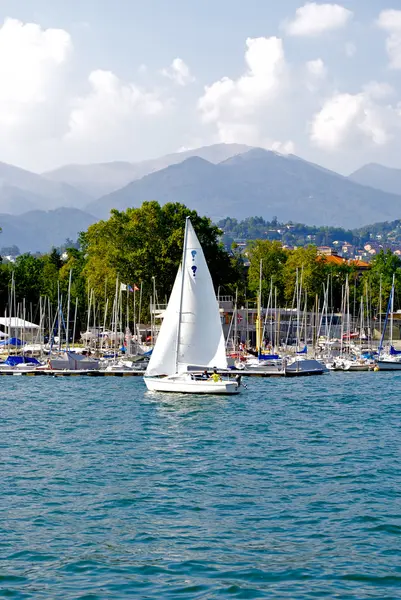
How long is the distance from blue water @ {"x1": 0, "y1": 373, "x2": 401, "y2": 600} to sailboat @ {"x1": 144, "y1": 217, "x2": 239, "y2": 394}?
18.8 ft

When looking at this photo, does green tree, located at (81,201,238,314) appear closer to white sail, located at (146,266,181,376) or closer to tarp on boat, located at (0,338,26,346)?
tarp on boat, located at (0,338,26,346)

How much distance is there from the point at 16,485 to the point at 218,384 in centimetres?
2316

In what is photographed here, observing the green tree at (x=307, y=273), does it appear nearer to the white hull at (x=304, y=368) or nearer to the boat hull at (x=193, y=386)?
the white hull at (x=304, y=368)

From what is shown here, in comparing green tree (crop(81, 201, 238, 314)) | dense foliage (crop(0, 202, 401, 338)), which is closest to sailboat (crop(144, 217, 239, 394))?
dense foliage (crop(0, 202, 401, 338))

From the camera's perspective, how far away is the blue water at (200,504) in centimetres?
1756

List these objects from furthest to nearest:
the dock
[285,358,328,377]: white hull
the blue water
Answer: [285,358,328,377]: white hull
the dock
the blue water

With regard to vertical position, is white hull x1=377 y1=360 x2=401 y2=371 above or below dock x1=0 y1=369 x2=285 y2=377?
above

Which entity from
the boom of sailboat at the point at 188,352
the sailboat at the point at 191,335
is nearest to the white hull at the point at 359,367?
the boom of sailboat at the point at 188,352

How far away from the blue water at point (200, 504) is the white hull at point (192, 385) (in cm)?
385

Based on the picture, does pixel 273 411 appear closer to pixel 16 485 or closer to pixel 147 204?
pixel 16 485

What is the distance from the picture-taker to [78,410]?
149 ft

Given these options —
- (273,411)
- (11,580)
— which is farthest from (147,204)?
(11,580)

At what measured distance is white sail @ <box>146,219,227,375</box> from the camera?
49562 millimetres

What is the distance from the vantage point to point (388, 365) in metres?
75.0
